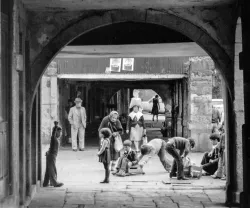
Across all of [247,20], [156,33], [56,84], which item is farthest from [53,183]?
[56,84]

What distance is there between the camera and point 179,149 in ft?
33.2

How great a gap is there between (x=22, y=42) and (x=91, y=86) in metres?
14.6

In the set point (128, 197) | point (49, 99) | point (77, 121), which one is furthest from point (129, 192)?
point (49, 99)

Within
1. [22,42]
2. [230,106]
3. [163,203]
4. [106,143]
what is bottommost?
[163,203]

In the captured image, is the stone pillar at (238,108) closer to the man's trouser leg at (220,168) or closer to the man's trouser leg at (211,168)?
the man's trouser leg at (220,168)

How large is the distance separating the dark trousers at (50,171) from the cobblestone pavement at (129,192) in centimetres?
20

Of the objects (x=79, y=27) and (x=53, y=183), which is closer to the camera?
(x=79, y=27)

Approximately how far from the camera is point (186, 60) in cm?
1491

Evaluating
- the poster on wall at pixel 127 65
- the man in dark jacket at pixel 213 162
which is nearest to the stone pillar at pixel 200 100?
the poster on wall at pixel 127 65

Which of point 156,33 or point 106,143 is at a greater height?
point 156,33

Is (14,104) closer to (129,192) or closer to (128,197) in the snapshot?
(128,197)

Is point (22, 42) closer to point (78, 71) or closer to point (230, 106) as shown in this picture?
point (230, 106)

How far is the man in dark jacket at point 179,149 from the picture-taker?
964cm

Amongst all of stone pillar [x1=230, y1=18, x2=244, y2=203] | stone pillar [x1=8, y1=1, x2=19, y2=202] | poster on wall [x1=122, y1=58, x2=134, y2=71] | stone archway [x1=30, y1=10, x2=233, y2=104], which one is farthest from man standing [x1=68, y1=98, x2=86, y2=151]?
stone pillar [x1=8, y1=1, x2=19, y2=202]
